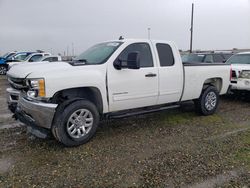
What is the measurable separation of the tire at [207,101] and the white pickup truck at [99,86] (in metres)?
0.39

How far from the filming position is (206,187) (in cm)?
300

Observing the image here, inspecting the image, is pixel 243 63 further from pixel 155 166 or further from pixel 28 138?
pixel 28 138

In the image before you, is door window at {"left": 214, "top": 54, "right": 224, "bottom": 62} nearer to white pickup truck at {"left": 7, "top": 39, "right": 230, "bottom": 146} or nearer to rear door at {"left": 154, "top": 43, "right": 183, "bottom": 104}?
white pickup truck at {"left": 7, "top": 39, "right": 230, "bottom": 146}

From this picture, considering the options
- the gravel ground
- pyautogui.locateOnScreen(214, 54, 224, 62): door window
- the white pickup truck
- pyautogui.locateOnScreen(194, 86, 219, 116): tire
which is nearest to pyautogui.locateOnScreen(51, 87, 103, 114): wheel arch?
the white pickup truck

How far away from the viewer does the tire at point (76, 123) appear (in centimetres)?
397

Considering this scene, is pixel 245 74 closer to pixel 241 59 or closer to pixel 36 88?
pixel 241 59

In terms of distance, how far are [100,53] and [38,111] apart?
182 centimetres

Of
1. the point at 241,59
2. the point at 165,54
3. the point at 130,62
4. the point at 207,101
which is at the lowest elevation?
the point at 207,101

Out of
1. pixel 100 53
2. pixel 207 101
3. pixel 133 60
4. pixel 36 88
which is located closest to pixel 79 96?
pixel 36 88

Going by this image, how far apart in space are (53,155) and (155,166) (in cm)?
169

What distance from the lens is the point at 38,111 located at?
149 inches

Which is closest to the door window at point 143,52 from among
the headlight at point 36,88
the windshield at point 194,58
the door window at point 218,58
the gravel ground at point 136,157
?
the gravel ground at point 136,157

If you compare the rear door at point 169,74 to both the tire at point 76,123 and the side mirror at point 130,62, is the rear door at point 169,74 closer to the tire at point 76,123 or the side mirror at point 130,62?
the side mirror at point 130,62

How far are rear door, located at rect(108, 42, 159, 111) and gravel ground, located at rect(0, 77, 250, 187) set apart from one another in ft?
2.21
